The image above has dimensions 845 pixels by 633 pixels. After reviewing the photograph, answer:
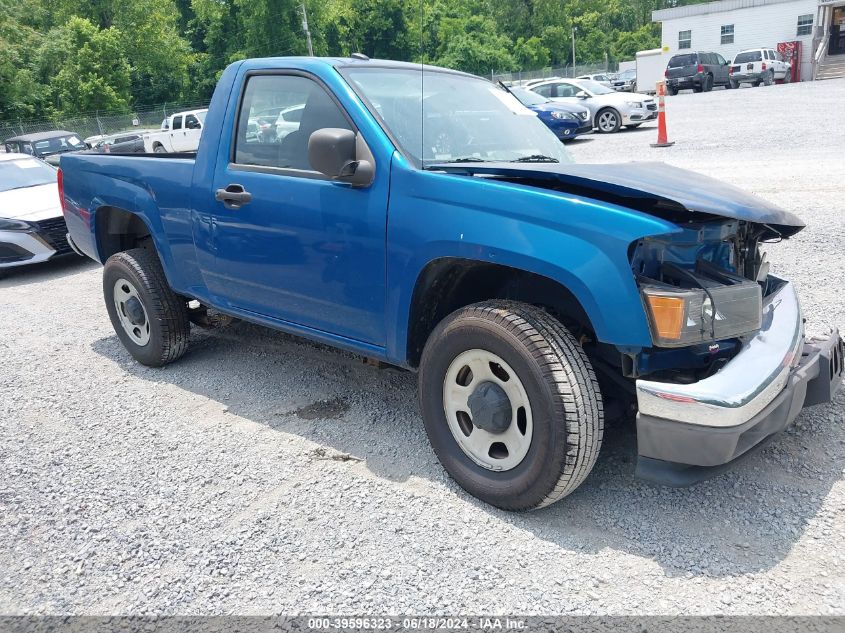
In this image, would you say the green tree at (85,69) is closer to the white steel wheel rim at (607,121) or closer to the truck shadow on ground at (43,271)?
the white steel wheel rim at (607,121)

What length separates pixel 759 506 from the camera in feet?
10.1

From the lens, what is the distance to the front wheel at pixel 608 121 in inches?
742

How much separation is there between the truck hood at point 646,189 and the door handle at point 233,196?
1148 mm

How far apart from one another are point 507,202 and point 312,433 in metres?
1.81

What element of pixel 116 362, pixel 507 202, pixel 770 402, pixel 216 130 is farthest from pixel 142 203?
pixel 770 402

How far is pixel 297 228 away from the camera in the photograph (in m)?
3.69

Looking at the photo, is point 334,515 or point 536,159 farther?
point 536,159

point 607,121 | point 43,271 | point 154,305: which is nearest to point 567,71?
point 607,121

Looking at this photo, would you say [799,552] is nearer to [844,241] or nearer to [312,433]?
[312,433]

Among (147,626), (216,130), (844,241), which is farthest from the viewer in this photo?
(844,241)

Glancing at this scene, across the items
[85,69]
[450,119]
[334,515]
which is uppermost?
[85,69]

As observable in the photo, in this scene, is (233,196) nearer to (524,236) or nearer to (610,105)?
(524,236)

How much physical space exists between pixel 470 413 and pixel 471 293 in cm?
66

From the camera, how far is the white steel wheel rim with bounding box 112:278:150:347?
16.6 feet
